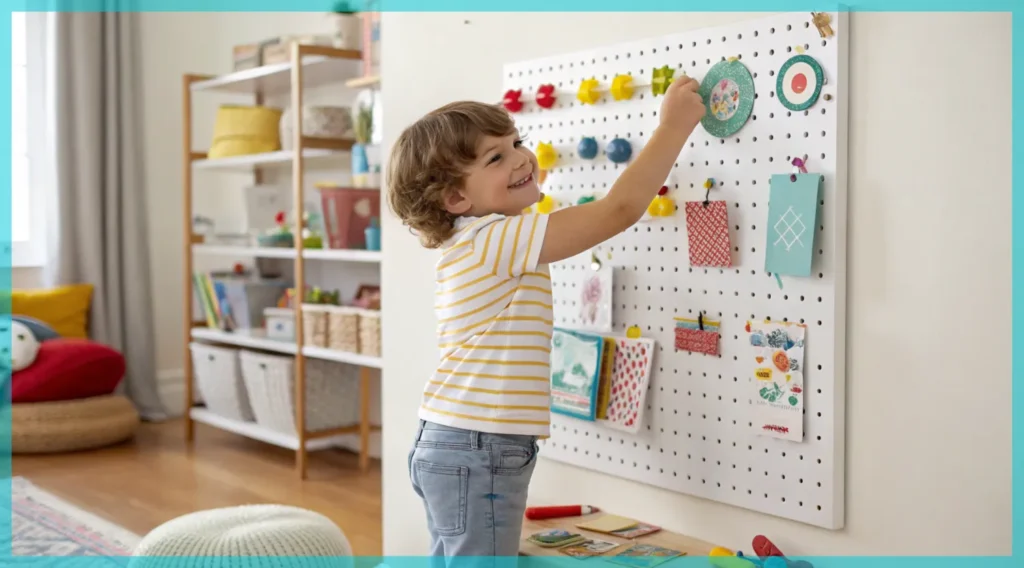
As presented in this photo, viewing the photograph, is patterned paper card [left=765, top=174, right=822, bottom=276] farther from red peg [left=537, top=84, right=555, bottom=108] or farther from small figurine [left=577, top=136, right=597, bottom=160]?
red peg [left=537, top=84, right=555, bottom=108]

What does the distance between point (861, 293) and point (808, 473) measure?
10.2 inches

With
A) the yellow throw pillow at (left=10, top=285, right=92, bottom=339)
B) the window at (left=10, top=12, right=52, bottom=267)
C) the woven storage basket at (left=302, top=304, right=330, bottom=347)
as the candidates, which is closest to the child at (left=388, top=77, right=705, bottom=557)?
the woven storage basket at (left=302, top=304, right=330, bottom=347)

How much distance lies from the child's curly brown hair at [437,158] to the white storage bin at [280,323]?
Answer: 2.29m

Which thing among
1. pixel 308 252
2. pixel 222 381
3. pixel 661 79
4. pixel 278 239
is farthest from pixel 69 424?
pixel 661 79

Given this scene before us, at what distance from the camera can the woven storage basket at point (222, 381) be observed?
151 inches

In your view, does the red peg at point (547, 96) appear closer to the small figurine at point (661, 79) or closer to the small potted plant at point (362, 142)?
the small figurine at point (661, 79)

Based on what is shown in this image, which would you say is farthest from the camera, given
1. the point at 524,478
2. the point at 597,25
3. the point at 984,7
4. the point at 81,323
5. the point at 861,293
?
the point at 81,323

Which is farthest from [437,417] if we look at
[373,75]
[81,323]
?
[81,323]

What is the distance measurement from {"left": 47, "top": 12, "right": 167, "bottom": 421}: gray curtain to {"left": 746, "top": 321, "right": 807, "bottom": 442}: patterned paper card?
3713 mm

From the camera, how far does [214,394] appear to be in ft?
13.0

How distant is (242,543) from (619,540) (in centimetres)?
88

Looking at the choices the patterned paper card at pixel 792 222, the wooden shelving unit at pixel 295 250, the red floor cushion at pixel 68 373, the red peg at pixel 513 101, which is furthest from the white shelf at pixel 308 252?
the patterned paper card at pixel 792 222

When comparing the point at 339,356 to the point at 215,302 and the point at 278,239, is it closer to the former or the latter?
the point at 278,239

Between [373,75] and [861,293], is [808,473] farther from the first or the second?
[373,75]
